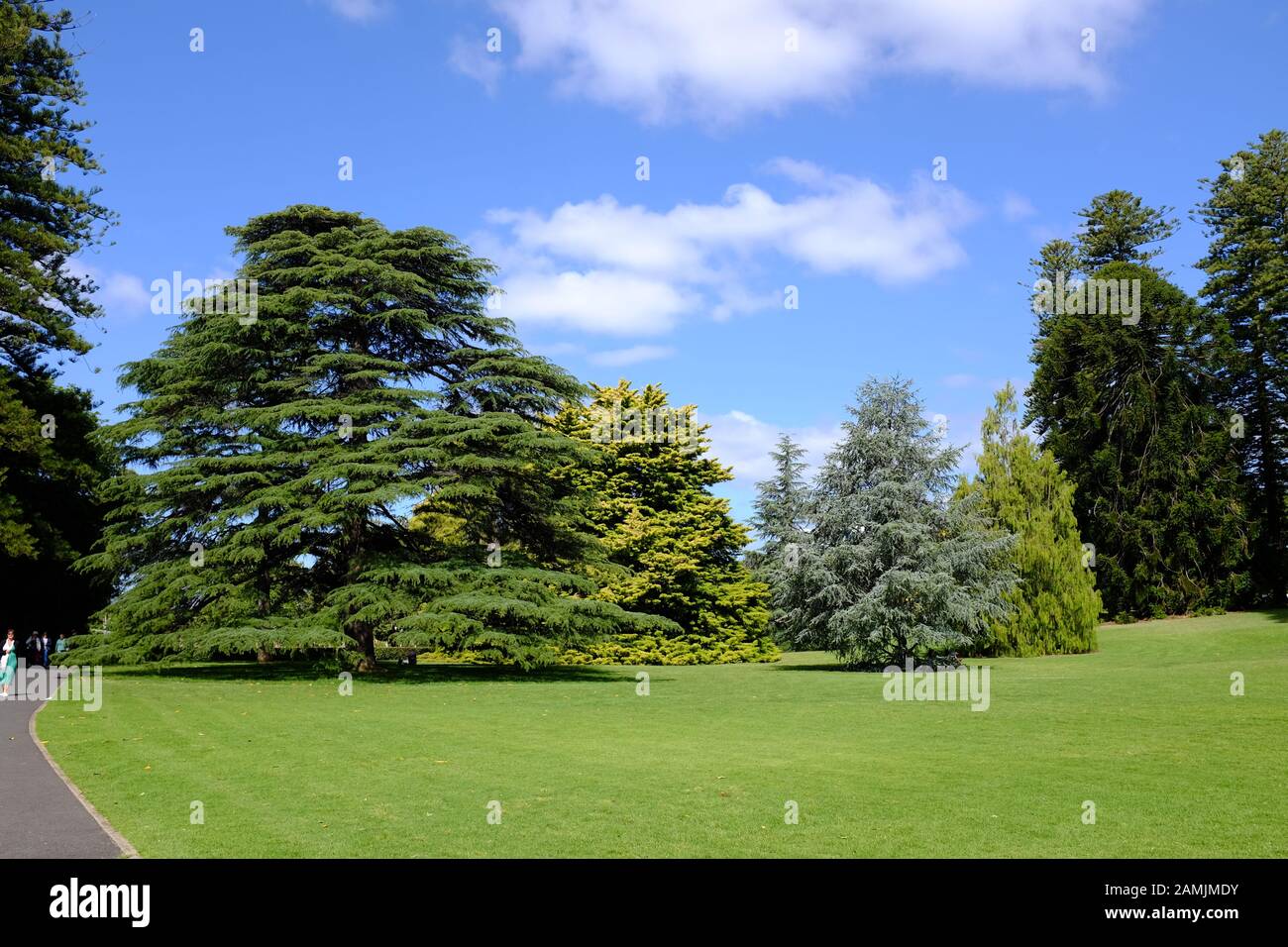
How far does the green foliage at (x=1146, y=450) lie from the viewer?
46.6 m

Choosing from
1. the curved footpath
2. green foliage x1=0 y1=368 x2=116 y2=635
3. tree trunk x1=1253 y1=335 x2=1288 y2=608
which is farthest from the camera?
tree trunk x1=1253 y1=335 x2=1288 y2=608

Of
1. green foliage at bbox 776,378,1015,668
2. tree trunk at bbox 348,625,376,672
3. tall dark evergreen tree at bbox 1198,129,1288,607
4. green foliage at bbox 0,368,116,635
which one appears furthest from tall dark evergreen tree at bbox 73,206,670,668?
tall dark evergreen tree at bbox 1198,129,1288,607

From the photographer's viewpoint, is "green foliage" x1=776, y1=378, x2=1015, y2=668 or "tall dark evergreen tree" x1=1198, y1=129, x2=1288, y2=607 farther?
"tall dark evergreen tree" x1=1198, y1=129, x2=1288, y2=607

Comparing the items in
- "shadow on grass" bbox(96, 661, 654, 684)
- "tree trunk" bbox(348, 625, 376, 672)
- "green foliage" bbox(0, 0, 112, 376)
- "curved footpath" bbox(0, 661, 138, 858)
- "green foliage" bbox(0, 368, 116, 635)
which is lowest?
"shadow on grass" bbox(96, 661, 654, 684)

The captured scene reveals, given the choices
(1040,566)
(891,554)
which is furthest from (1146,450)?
(891,554)

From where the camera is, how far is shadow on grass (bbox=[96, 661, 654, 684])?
2962 cm

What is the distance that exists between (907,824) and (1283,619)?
41.1 metres

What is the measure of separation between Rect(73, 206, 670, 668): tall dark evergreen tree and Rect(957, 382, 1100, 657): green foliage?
15.7 metres

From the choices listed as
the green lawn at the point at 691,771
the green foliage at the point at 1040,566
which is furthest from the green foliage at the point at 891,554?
the green lawn at the point at 691,771

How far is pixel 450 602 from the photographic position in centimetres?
2767

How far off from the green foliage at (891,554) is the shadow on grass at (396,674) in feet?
20.9

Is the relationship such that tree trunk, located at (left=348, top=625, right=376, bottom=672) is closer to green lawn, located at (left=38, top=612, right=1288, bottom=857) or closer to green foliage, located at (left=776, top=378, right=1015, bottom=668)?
green lawn, located at (left=38, top=612, right=1288, bottom=857)

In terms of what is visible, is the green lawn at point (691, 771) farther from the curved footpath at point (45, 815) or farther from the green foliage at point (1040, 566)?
the green foliage at point (1040, 566)
